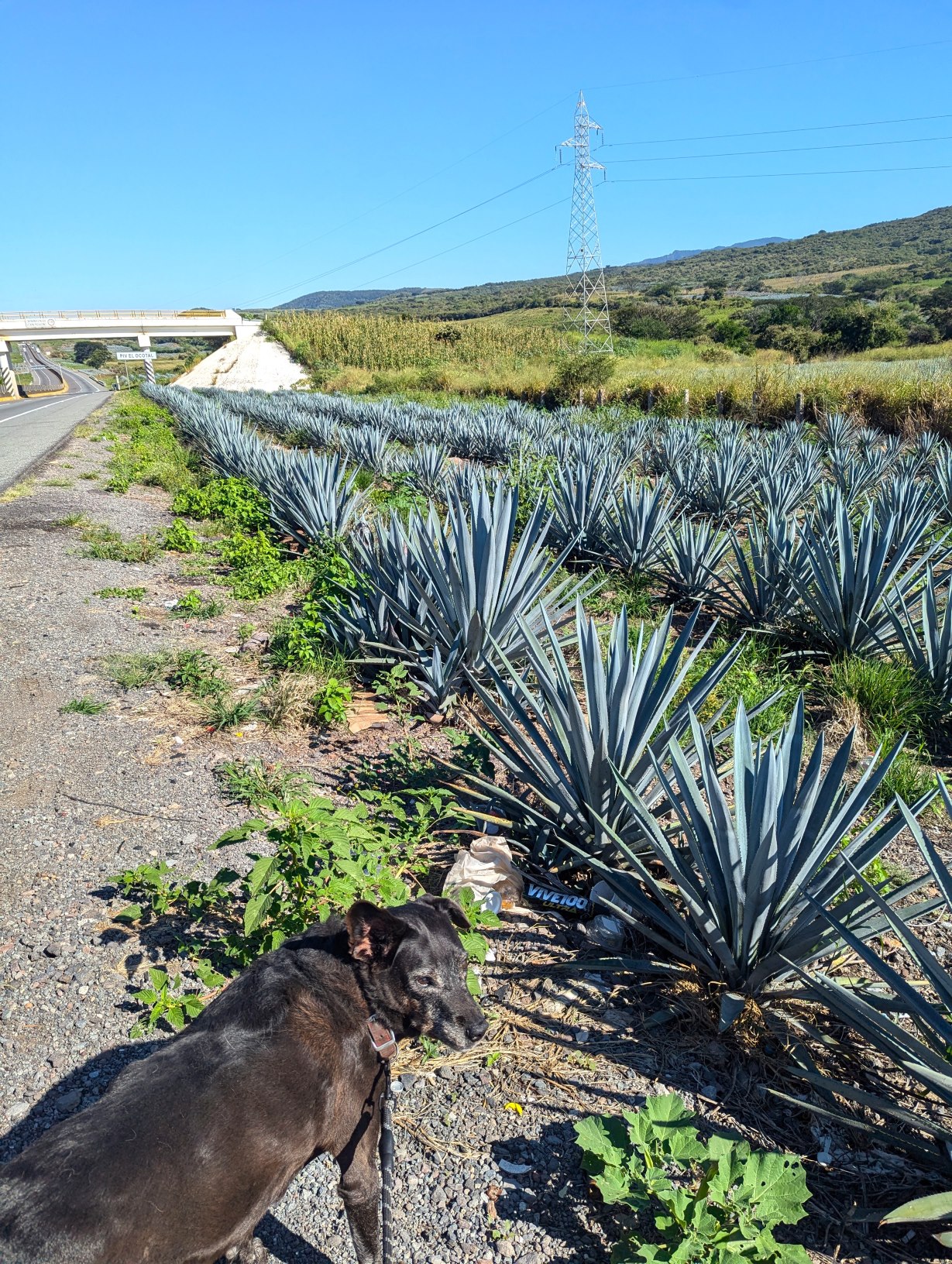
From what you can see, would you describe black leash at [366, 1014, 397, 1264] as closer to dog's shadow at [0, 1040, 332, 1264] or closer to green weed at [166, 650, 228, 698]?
dog's shadow at [0, 1040, 332, 1264]

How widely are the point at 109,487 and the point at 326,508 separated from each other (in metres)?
5.90

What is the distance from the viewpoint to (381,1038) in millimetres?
1765

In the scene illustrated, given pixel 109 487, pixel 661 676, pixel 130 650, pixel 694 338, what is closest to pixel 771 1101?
pixel 661 676

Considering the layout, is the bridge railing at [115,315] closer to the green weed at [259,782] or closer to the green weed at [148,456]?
the green weed at [148,456]

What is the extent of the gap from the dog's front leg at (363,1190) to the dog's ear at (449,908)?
0.45 m

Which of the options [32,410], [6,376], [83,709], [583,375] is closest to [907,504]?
[83,709]

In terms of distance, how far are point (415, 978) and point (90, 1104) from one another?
0.97m

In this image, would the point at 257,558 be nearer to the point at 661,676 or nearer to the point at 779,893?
the point at 661,676

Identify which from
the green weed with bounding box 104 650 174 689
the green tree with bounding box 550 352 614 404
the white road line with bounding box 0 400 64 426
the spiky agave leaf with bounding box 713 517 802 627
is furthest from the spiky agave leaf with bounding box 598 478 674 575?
the white road line with bounding box 0 400 64 426

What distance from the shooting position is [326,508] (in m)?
7.44

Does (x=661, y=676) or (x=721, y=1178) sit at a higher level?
(x=661, y=676)

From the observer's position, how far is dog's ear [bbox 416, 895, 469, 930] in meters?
1.96

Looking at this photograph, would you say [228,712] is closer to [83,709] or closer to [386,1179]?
[83,709]

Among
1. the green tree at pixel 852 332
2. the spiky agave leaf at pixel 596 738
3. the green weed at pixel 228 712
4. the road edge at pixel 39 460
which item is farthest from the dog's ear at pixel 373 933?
the green tree at pixel 852 332
